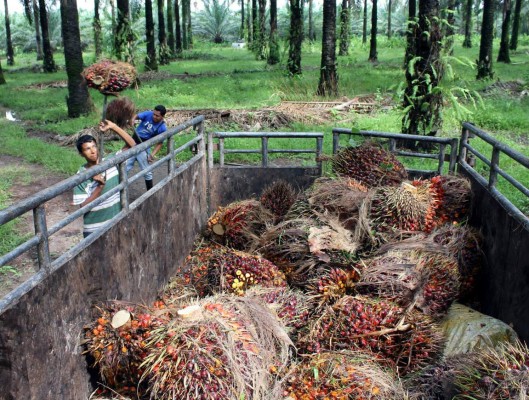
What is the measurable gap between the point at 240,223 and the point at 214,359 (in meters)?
3.37

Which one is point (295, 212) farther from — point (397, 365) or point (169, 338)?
point (169, 338)

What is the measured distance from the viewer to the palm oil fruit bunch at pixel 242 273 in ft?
17.1

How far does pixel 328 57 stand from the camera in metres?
16.9

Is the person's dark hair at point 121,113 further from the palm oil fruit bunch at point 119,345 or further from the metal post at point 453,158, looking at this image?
the palm oil fruit bunch at point 119,345

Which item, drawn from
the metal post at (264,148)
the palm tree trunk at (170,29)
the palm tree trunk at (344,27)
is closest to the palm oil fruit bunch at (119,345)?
the metal post at (264,148)

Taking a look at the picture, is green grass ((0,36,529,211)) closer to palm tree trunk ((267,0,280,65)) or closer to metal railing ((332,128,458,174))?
palm tree trunk ((267,0,280,65))

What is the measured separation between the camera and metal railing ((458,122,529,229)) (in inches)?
179

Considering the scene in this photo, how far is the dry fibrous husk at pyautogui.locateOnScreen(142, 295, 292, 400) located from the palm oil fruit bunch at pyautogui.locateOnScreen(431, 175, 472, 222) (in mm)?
2828

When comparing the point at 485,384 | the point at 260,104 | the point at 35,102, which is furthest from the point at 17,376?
the point at 35,102

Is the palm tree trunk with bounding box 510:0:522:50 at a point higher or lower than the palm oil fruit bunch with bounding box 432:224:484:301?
higher

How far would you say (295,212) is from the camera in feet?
20.1

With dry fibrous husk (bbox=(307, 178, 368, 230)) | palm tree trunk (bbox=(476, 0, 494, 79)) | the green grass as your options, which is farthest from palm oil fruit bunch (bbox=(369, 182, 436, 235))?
palm tree trunk (bbox=(476, 0, 494, 79))

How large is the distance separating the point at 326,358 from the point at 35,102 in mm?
17352

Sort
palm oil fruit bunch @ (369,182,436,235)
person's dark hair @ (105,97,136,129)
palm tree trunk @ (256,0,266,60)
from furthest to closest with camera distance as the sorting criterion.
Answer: palm tree trunk @ (256,0,266,60) → person's dark hair @ (105,97,136,129) → palm oil fruit bunch @ (369,182,436,235)
